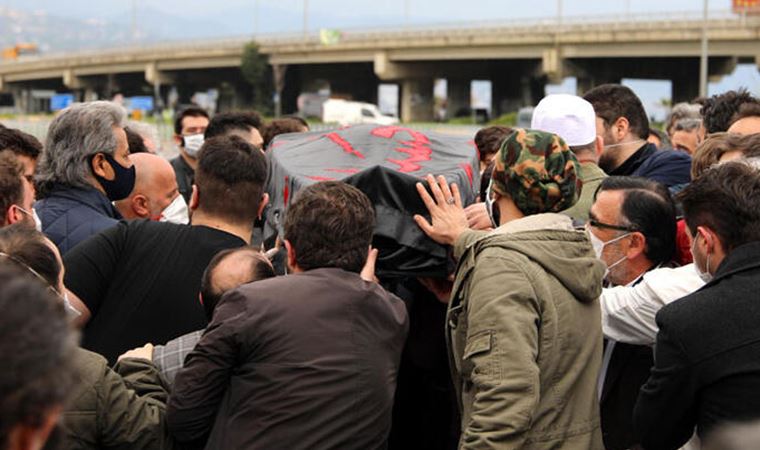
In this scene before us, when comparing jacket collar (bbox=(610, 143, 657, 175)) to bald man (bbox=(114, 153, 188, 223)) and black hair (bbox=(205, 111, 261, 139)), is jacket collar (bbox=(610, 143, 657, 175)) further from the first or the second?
black hair (bbox=(205, 111, 261, 139))

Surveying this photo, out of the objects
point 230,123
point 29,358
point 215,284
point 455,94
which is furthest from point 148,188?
point 455,94

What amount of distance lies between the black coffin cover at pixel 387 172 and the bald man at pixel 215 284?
444 mm

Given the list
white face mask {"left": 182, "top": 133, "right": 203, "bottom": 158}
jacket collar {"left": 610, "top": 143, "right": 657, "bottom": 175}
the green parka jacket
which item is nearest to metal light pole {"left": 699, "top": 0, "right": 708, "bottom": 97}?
white face mask {"left": 182, "top": 133, "right": 203, "bottom": 158}

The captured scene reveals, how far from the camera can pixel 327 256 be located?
3.26 meters

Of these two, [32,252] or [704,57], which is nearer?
[32,252]

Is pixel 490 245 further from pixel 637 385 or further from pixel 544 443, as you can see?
pixel 637 385

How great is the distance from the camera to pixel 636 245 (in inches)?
158

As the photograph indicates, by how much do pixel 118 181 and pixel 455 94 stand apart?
6524 centimetres

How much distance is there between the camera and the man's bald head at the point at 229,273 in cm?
346

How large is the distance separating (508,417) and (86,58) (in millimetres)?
84384

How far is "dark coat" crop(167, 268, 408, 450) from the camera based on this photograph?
307 centimetres

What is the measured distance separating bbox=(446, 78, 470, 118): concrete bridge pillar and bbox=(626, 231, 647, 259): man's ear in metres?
64.8

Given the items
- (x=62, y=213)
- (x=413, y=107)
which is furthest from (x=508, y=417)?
(x=413, y=107)

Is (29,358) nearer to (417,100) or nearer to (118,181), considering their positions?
(118,181)
